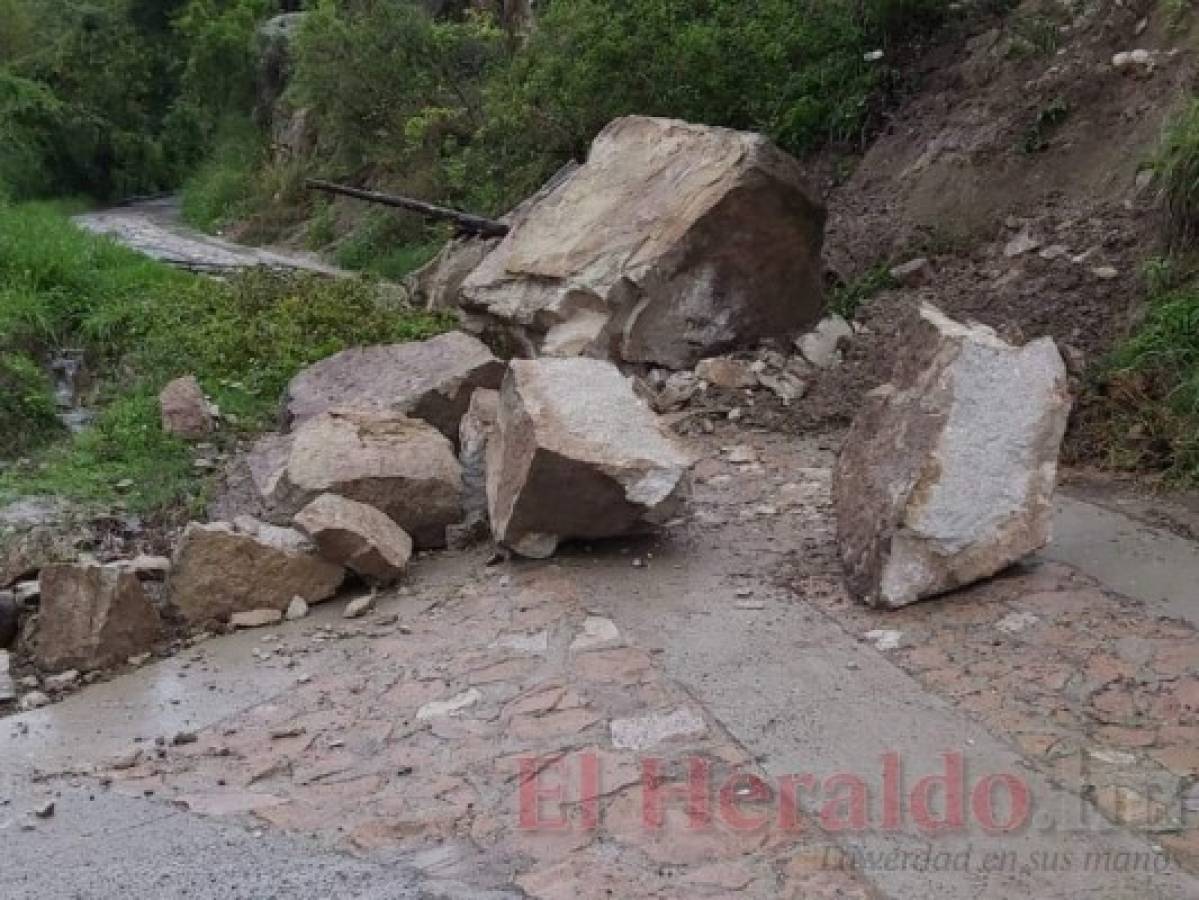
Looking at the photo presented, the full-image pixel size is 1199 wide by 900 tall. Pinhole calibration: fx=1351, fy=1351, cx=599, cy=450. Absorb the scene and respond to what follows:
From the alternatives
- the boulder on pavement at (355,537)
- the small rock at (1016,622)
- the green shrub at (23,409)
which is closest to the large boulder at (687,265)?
the boulder on pavement at (355,537)

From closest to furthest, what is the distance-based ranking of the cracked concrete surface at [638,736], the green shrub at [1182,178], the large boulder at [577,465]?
the cracked concrete surface at [638,736]
the large boulder at [577,465]
the green shrub at [1182,178]

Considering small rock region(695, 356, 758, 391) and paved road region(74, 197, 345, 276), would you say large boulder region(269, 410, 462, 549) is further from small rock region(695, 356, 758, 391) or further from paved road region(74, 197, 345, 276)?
paved road region(74, 197, 345, 276)

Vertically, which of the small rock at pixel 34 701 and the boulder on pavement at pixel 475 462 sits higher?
the boulder on pavement at pixel 475 462

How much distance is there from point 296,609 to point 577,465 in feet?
4.15

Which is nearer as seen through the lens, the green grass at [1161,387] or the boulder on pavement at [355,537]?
the boulder on pavement at [355,537]

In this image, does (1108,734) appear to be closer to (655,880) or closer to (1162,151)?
(655,880)

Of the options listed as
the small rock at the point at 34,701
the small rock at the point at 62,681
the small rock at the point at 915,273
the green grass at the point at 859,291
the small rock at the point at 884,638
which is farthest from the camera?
the green grass at the point at 859,291

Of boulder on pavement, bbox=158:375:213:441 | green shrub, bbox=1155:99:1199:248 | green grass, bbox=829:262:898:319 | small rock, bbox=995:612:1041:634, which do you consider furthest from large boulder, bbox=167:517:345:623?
green shrub, bbox=1155:99:1199:248

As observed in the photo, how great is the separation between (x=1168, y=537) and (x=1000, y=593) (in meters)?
0.87

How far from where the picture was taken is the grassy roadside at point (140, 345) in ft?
24.6

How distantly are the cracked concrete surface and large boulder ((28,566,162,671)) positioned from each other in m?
0.21

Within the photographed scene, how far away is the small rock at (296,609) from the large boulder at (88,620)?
0.53 metres

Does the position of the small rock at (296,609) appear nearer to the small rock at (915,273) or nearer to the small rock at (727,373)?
the small rock at (727,373)

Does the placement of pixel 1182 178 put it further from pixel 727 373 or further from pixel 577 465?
A: pixel 577 465
